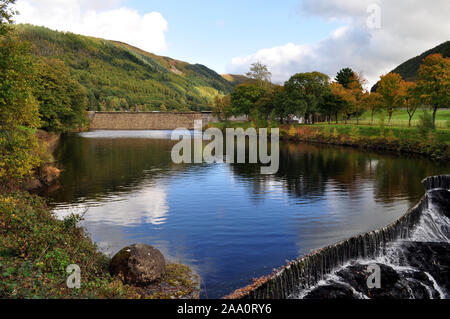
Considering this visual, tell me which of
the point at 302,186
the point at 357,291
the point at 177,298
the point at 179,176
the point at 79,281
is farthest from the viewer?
the point at 179,176

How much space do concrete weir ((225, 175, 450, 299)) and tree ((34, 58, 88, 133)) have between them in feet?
172

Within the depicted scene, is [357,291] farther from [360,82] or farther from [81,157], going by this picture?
[360,82]

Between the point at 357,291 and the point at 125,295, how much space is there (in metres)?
8.93

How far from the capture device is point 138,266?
12.3 m

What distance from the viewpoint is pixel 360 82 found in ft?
326

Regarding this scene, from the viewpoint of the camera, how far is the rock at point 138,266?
12.2m

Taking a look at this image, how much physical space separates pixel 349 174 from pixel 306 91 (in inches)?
2445

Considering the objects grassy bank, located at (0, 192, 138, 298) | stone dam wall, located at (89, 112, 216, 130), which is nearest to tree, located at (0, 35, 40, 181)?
grassy bank, located at (0, 192, 138, 298)

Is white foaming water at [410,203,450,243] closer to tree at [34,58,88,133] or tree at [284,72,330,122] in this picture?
tree at [34,58,88,133]

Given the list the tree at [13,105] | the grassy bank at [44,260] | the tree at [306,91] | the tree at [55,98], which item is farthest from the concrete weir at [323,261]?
the tree at [306,91]

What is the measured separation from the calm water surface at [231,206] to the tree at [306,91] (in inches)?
1874

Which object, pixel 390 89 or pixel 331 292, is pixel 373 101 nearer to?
pixel 390 89

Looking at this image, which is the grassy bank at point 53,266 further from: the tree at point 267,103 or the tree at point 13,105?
the tree at point 267,103
